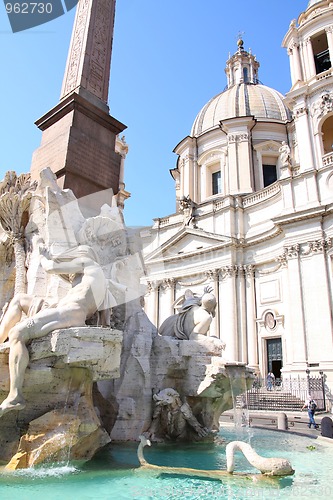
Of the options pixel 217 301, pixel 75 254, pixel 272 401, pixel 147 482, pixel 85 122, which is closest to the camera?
pixel 147 482

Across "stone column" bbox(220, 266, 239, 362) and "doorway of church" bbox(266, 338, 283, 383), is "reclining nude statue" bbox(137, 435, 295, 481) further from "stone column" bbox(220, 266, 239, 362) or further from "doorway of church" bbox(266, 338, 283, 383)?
"stone column" bbox(220, 266, 239, 362)

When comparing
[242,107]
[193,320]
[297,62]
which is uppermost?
[242,107]

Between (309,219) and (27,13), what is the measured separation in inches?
660

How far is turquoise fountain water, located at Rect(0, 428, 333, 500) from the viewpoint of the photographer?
3.41 m

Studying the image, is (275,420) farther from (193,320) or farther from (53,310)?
(53,310)

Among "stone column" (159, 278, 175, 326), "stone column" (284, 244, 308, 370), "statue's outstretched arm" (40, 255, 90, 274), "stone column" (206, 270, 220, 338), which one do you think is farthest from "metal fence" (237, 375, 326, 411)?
"statue's outstretched arm" (40, 255, 90, 274)

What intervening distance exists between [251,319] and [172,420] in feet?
60.9

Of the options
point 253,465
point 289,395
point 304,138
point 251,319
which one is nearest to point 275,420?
point 289,395

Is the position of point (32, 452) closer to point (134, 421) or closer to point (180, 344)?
point (134, 421)

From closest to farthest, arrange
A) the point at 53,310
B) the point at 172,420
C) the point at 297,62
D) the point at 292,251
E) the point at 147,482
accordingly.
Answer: the point at 147,482, the point at 53,310, the point at 172,420, the point at 292,251, the point at 297,62

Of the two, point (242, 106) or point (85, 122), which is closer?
point (85, 122)

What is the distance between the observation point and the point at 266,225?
2456 centimetres

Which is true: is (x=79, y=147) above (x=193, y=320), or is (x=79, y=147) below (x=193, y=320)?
above

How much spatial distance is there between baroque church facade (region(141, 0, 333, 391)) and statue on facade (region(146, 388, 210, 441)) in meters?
13.5
